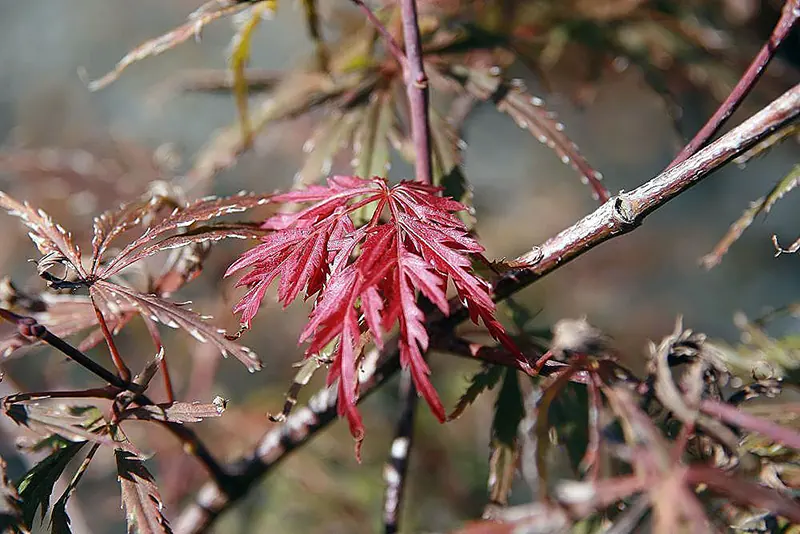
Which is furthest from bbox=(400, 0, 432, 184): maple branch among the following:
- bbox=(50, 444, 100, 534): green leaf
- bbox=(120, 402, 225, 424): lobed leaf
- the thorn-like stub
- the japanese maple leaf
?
bbox=(50, 444, 100, 534): green leaf

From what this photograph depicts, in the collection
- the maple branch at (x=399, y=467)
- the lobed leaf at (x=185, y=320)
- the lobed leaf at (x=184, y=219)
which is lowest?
the maple branch at (x=399, y=467)

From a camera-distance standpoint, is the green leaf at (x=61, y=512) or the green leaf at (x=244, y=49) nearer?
the green leaf at (x=61, y=512)

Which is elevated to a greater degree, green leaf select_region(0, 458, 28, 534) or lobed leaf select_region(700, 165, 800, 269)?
lobed leaf select_region(700, 165, 800, 269)

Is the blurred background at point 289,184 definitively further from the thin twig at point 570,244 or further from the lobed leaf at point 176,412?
the lobed leaf at point 176,412

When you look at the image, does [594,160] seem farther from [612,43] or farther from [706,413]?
[706,413]

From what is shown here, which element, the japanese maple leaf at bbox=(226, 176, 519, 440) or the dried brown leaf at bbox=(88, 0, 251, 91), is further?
the dried brown leaf at bbox=(88, 0, 251, 91)

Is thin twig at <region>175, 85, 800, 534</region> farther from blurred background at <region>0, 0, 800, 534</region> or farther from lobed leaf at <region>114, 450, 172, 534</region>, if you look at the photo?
lobed leaf at <region>114, 450, 172, 534</region>

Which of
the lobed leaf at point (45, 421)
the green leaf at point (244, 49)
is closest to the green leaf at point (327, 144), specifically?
the green leaf at point (244, 49)
